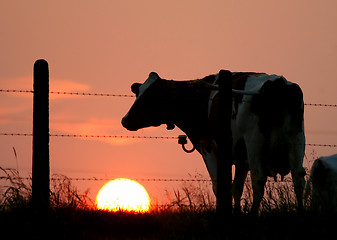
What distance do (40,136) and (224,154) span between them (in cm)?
243

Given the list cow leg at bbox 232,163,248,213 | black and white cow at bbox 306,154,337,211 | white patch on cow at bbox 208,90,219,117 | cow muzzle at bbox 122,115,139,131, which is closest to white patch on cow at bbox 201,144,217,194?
cow leg at bbox 232,163,248,213

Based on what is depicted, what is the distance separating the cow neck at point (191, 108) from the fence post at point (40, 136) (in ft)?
12.2

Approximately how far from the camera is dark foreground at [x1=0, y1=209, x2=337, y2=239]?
26.3ft

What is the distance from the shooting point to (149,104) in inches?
474

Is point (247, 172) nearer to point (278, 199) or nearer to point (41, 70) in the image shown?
point (278, 199)

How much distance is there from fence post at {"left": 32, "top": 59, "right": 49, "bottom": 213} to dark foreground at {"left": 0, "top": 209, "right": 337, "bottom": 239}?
0.29m

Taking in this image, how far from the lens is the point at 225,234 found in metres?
8.18

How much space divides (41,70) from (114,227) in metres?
2.44

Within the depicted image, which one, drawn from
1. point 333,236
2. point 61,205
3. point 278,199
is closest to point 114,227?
point 61,205

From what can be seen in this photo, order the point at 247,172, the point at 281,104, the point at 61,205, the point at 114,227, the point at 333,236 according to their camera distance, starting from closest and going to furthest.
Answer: the point at 333,236
the point at 61,205
the point at 114,227
the point at 281,104
the point at 247,172

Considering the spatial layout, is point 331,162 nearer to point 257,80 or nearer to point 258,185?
point 258,185

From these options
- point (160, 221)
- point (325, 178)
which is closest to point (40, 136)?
point (160, 221)

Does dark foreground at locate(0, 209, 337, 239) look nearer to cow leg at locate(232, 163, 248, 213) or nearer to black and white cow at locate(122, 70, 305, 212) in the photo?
black and white cow at locate(122, 70, 305, 212)

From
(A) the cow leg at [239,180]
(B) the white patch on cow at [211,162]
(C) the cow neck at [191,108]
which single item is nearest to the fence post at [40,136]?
(B) the white patch on cow at [211,162]
